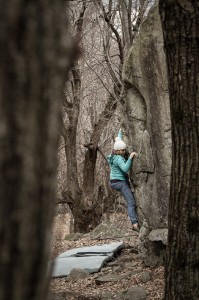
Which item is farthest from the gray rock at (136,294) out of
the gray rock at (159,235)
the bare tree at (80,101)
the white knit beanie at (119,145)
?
the bare tree at (80,101)

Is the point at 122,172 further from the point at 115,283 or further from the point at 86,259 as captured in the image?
the point at 115,283

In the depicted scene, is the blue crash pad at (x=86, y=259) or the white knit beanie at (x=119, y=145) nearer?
the white knit beanie at (x=119, y=145)

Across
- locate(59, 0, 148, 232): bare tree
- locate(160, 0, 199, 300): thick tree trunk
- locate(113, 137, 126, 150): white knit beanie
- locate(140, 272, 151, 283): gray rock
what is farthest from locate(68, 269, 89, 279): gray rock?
locate(59, 0, 148, 232): bare tree

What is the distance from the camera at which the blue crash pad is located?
10.2 m

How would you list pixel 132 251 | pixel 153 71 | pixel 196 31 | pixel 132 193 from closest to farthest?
pixel 196 31 → pixel 153 71 → pixel 132 193 → pixel 132 251

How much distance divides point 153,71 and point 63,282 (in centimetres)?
364

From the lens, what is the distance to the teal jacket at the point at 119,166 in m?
9.95

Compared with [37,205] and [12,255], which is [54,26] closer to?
[37,205]

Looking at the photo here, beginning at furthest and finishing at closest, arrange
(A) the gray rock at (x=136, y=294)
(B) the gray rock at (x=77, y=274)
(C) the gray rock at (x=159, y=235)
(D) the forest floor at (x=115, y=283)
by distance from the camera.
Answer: (B) the gray rock at (x=77, y=274), (C) the gray rock at (x=159, y=235), (D) the forest floor at (x=115, y=283), (A) the gray rock at (x=136, y=294)

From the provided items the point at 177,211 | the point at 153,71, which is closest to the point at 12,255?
the point at 177,211

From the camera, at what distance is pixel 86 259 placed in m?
11.0

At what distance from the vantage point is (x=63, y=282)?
9633 millimetres

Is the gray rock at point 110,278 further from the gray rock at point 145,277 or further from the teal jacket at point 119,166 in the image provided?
the teal jacket at point 119,166

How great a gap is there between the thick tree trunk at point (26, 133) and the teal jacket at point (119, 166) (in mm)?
8368
